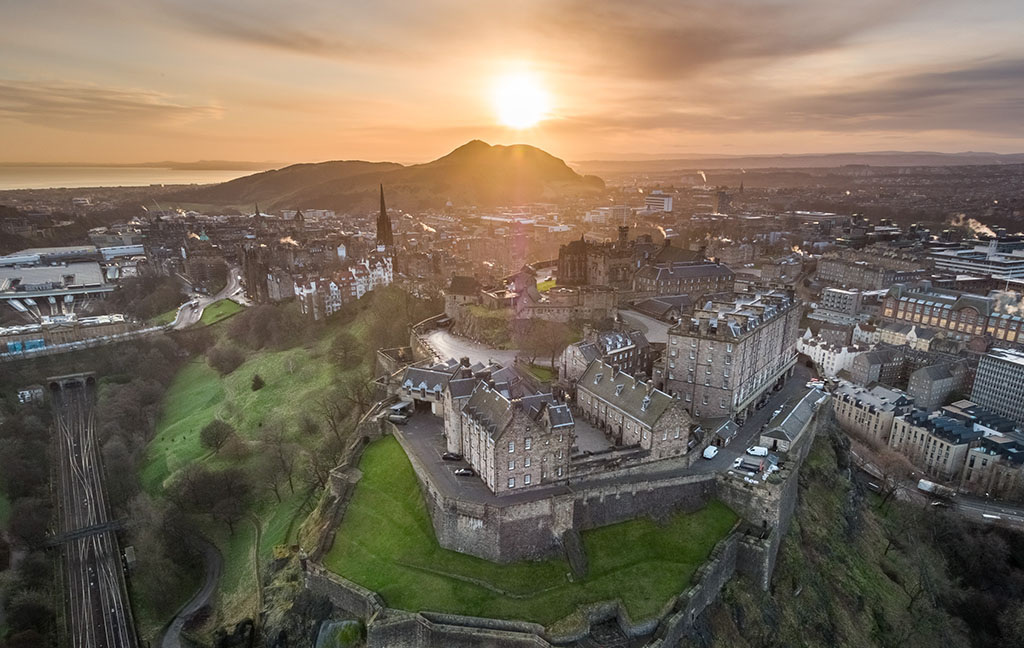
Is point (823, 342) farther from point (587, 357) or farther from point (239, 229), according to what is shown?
point (239, 229)

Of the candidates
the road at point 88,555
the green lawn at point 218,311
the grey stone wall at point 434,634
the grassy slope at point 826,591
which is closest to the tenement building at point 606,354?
the grassy slope at point 826,591

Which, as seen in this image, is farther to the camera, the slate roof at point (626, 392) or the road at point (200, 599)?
the road at point (200, 599)

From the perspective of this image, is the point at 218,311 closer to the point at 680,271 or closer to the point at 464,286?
the point at 464,286

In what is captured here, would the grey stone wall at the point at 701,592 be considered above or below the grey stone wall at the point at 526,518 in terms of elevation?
below

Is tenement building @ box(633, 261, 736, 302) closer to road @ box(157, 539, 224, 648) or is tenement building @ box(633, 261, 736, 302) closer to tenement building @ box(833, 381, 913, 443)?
tenement building @ box(833, 381, 913, 443)

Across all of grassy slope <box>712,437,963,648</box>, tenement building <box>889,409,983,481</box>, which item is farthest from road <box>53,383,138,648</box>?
tenement building <box>889,409,983,481</box>

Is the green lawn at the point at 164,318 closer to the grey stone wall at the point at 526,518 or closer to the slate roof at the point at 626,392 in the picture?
the grey stone wall at the point at 526,518

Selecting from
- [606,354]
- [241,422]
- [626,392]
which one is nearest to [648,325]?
[606,354]
